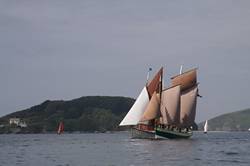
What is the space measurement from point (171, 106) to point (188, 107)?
4103 millimetres

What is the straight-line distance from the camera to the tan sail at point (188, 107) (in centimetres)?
13962

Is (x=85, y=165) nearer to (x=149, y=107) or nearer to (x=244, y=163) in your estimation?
(x=244, y=163)

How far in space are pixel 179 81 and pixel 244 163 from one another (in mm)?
69368

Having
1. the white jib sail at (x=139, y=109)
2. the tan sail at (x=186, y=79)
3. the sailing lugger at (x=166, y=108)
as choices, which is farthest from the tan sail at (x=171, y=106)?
the white jib sail at (x=139, y=109)

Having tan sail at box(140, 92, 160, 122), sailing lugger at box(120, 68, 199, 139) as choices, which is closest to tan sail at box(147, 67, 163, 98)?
sailing lugger at box(120, 68, 199, 139)

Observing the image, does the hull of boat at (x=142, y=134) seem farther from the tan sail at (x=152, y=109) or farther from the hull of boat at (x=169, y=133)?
the tan sail at (x=152, y=109)

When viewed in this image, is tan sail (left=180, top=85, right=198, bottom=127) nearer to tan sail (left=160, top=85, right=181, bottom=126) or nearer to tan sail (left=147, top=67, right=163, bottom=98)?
tan sail (left=160, top=85, right=181, bottom=126)

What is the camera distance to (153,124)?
14212 cm

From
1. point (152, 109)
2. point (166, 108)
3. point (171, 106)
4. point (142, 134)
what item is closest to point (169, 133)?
point (166, 108)

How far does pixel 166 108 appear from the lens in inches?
5502

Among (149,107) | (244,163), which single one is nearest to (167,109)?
(149,107)

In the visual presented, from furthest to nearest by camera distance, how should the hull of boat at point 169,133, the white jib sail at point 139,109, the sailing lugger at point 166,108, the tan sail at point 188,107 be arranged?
the hull of boat at point 169,133 → the white jib sail at point 139,109 → the tan sail at point 188,107 → the sailing lugger at point 166,108

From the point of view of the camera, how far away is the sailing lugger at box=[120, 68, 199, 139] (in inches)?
5433

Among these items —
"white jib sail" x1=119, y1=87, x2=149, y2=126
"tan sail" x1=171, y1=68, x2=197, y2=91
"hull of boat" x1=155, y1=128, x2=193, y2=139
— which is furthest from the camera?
"tan sail" x1=171, y1=68, x2=197, y2=91
